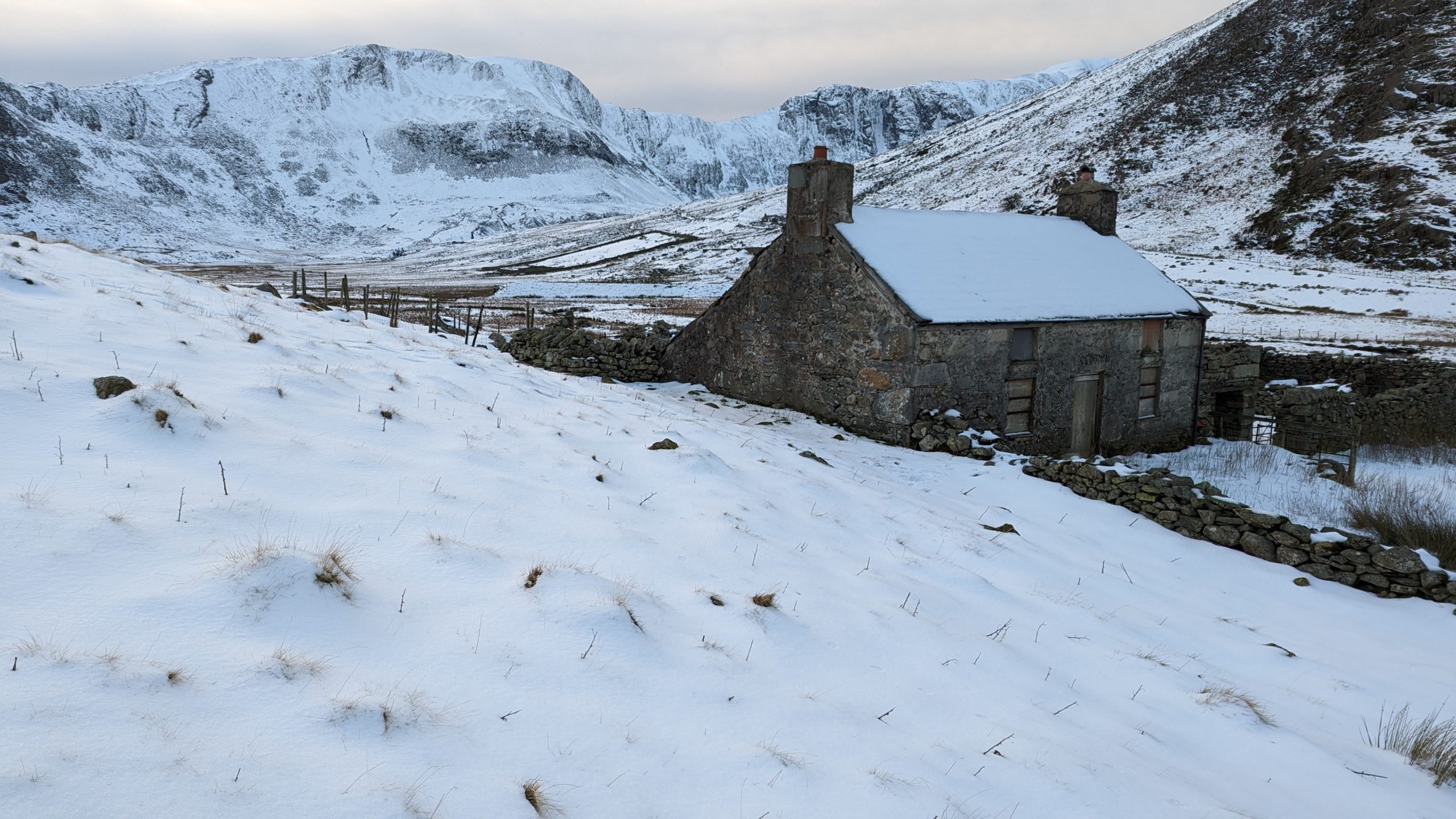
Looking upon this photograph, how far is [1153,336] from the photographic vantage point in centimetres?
1717

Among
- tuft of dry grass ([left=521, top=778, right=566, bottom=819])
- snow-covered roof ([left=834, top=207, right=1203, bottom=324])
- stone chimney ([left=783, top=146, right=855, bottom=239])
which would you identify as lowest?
tuft of dry grass ([left=521, top=778, right=566, bottom=819])

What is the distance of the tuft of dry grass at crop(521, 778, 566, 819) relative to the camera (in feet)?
10.5

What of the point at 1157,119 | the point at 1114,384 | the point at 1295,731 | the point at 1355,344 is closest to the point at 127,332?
the point at 1295,731

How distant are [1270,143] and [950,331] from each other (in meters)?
78.0

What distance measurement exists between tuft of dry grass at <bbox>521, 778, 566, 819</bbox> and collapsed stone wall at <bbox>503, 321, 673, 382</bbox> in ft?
50.6

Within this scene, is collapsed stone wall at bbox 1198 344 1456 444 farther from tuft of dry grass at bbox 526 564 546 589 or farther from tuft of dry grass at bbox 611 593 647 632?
tuft of dry grass at bbox 526 564 546 589

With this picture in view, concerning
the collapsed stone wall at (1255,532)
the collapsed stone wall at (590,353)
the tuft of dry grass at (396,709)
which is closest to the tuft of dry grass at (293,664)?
the tuft of dry grass at (396,709)

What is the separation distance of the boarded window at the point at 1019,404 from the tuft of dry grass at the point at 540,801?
13185 millimetres

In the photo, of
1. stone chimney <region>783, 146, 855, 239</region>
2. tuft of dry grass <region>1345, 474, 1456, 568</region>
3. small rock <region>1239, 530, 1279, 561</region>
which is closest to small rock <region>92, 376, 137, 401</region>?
stone chimney <region>783, 146, 855, 239</region>

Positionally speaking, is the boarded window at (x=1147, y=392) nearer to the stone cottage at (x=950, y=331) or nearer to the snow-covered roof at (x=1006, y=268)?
the stone cottage at (x=950, y=331)

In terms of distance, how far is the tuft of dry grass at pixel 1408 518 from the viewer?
1027 centimetres

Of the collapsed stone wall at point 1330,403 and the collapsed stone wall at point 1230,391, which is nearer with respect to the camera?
the collapsed stone wall at point 1330,403

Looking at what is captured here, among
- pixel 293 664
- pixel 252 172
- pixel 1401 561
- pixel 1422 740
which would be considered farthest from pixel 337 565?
pixel 252 172

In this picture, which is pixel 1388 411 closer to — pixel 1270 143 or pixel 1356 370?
pixel 1356 370
